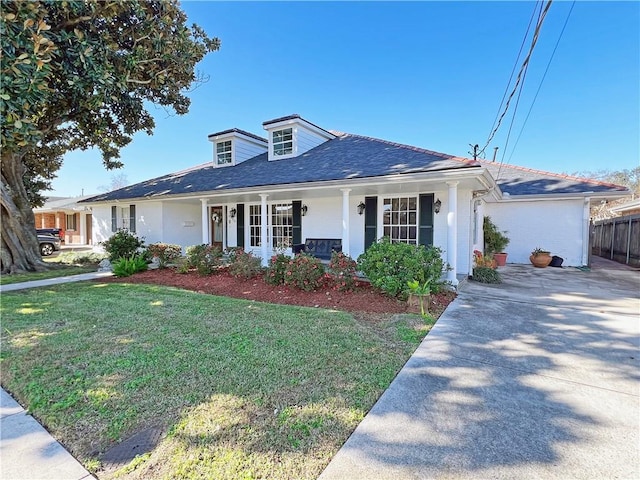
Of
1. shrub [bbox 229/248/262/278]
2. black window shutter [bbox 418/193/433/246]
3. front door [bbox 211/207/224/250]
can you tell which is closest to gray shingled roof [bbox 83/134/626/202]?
black window shutter [bbox 418/193/433/246]

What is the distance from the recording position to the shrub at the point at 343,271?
6625 mm

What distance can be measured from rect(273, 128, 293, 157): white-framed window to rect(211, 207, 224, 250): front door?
3595 mm

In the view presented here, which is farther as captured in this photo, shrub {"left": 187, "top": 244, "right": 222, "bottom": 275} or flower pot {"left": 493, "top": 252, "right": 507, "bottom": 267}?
flower pot {"left": 493, "top": 252, "right": 507, "bottom": 267}

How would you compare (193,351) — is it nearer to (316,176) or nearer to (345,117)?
(316,176)

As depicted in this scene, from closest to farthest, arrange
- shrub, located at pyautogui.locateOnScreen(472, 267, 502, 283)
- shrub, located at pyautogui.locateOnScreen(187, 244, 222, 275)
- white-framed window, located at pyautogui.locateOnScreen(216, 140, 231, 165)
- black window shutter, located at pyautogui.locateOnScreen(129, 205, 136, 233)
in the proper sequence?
shrub, located at pyautogui.locateOnScreen(472, 267, 502, 283) → shrub, located at pyautogui.locateOnScreen(187, 244, 222, 275) → white-framed window, located at pyautogui.locateOnScreen(216, 140, 231, 165) → black window shutter, located at pyautogui.locateOnScreen(129, 205, 136, 233)

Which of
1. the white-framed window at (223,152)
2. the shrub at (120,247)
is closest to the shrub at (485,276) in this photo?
the white-framed window at (223,152)

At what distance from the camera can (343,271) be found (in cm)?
665

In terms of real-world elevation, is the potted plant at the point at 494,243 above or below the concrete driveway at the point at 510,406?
above

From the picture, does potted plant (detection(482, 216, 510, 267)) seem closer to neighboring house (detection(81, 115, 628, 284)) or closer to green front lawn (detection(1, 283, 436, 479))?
neighboring house (detection(81, 115, 628, 284))

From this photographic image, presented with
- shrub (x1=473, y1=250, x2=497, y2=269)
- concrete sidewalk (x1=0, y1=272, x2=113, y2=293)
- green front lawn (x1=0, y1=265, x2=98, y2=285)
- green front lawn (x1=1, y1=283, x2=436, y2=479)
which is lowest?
green front lawn (x1=1, y1=283, x2=436, y2=479)

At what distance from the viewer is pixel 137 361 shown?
11.0ft

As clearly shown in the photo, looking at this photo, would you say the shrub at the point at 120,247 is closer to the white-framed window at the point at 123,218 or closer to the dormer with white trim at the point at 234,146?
the white-framed window at the point at 123,218

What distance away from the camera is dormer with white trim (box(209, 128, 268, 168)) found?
1277cm

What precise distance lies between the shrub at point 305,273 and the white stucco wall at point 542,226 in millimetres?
9310
